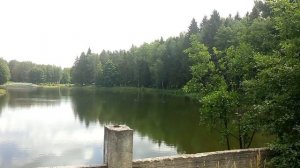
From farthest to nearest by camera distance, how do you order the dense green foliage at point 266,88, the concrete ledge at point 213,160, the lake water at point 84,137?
the lake water at point 84,137 < the dense green foliage at point 266,88 < the concrete ledge at point 213,160

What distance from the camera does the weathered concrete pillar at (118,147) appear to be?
24.4 feet

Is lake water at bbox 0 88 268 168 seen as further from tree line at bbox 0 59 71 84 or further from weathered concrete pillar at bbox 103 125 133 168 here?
tree line at bbox 0 59 71 84

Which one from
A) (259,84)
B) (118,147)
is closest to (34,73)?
(259,84)

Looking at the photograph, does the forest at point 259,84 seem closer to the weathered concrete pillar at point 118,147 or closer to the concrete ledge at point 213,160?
the concrete ledge at point 213,160

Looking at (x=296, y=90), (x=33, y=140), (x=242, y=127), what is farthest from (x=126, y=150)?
(x=33, y=140)

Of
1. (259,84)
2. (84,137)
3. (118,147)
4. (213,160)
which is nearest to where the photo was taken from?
(118,147)

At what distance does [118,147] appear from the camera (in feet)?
24.5

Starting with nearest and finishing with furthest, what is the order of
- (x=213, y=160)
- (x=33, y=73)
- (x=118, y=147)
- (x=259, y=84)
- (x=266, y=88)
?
1. (x=118, y=147)
2. (x=213, y=160)
3. (x=266, y=88)
4. (x=259, y=84)
5. (x=33, y=73)

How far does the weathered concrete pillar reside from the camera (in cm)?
745

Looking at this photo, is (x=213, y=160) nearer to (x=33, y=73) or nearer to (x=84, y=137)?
(x=84, y=137)

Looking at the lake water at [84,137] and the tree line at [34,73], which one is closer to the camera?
the lake water at [84,137]

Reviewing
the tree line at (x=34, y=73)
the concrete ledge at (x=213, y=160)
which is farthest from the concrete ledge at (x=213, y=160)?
the tree line at (x=34, y=73)

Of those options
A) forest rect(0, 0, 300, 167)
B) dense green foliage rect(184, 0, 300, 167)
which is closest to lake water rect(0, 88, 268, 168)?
forest rect(0, 0, 300, 167)

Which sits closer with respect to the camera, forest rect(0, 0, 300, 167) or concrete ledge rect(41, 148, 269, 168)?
concrete ledge rect(41, 148, 269, 168)
